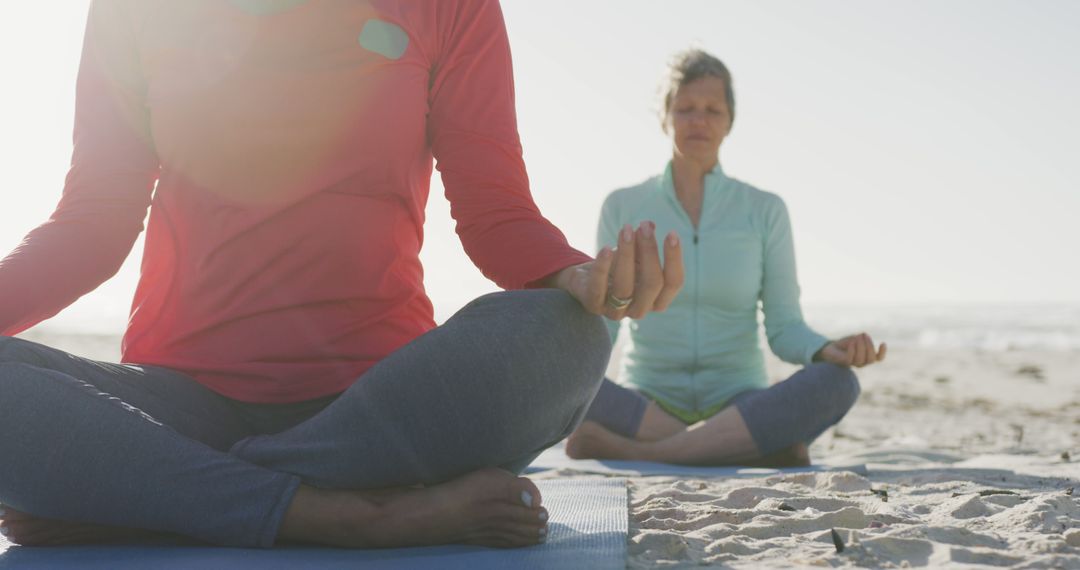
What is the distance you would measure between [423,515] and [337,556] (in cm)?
15

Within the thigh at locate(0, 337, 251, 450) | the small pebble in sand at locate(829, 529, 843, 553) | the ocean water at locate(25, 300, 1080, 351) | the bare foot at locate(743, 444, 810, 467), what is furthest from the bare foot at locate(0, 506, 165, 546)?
the ocean water at locate(25, 300, 1080, 351)

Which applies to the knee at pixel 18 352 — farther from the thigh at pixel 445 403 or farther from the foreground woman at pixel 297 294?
the thigh at pixel 445 403

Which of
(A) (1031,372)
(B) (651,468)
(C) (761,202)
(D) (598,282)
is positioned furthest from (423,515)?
(A) (1031,372)

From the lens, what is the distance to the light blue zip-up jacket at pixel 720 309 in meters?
3.96

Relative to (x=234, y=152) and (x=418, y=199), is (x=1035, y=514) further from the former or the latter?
(x=234, y=152)

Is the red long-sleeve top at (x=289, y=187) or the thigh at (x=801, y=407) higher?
the red long-sleeve top at (x=289, y=187)

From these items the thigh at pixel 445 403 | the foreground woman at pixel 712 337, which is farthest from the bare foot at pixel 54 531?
the foreground woman at pixel 712 337

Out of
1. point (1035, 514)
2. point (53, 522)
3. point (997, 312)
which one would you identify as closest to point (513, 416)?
point (53, 522)

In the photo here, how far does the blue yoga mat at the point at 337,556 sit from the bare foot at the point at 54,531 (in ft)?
0.06

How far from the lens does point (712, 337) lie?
3982 millimetres

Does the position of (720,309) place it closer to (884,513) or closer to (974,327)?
(884,513)

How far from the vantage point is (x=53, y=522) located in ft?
Result: 5.64

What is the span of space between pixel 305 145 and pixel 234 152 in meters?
0.14

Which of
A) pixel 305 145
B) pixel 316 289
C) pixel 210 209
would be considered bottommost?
pixel 316 289
